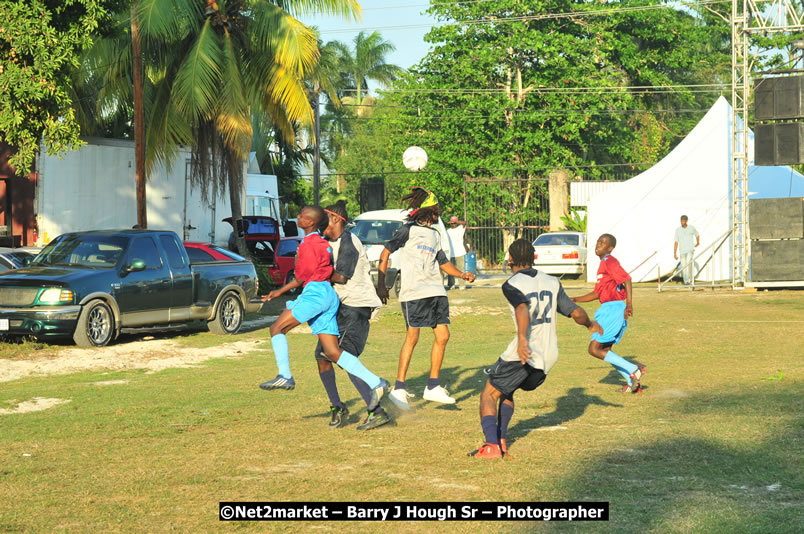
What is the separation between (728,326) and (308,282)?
11.2 metres

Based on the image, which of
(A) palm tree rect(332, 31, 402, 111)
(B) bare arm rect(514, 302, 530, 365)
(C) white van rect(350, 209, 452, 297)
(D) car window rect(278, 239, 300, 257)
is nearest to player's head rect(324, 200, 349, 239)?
(B) bare arm rect(514, 302, 530, 365)

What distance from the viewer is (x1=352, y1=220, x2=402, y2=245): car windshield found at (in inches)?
964

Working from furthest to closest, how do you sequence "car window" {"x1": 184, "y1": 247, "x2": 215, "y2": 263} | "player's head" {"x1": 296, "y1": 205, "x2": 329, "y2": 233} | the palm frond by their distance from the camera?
the palm frond < "car window" {"x1": 184, "y1": 247, "x2": 215, "y2": 263} < "player's head" {"x1": 296, "y1": 205, "x2": 329, "y2": 233}

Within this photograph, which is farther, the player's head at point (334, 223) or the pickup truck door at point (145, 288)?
the pickup truck door at point (145, 288)

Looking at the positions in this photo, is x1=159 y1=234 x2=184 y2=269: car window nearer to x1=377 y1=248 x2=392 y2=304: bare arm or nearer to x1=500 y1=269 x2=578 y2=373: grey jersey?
x1=377 y1=248 x2=392 y2=304: bare arm

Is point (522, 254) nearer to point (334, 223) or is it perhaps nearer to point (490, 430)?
point (490, 430)

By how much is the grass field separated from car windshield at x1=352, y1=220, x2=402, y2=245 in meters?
11.2

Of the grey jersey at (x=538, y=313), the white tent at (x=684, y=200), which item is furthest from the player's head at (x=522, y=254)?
the white tent at (x=684, y=200)

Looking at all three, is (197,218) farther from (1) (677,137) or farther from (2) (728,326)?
(1) (677,137)

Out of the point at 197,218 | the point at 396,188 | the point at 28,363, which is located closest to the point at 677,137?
the point at 396,188

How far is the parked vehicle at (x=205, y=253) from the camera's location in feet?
58.7

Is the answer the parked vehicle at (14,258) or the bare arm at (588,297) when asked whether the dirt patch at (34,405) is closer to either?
the bare arm at (588,297)

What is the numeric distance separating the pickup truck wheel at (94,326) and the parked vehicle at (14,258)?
7.53 feet

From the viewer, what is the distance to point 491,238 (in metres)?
44.8
